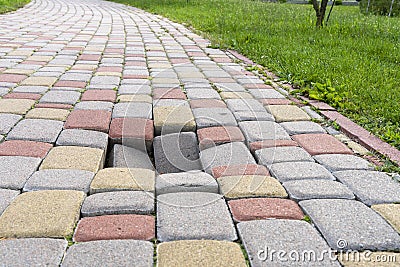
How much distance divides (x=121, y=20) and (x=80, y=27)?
180 cm

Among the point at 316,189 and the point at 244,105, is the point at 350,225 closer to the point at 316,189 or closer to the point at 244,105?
the point at 316,189

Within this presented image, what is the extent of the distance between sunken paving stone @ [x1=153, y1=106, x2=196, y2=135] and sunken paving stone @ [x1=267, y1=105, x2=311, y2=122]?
596mm

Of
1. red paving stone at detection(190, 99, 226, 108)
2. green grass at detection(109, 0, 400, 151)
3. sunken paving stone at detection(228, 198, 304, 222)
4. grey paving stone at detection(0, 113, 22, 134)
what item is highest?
green grass at detection(109, 0, 400, 151)

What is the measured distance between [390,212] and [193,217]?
0.82m

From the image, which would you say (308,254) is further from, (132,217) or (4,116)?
(4,116)

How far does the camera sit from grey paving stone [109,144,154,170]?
2507mm

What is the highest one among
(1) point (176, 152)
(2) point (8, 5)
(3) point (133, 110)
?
(2) point (8, 5)

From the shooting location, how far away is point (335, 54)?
5.24m

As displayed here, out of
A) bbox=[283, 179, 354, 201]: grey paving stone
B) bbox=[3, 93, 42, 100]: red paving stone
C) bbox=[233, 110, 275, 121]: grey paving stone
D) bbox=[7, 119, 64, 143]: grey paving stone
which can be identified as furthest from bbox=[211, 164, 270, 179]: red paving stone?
bbox=[3, 93, 42, 100]: red paving stone

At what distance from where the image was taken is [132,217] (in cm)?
183

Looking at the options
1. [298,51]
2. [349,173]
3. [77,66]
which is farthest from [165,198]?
[298,51]

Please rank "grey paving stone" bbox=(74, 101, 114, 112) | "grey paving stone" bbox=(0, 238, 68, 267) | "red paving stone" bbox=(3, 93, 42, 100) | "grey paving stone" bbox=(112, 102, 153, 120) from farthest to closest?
"red paving stone" bbox=(3, 93, 42, 100)
"grey paving stone" bbox=(74, 101, 114, 112)
"grey paving stone" bbox=(112, 102, 153, 120)
"grey paving stone" bbox=(0, 238, 68, 267)

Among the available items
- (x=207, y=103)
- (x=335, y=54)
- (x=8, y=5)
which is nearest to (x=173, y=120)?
(x=207, y=103)

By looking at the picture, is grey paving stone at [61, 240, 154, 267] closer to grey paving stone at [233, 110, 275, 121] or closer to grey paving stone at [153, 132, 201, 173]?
grey paving stone at [153, 132, 201, 173]
